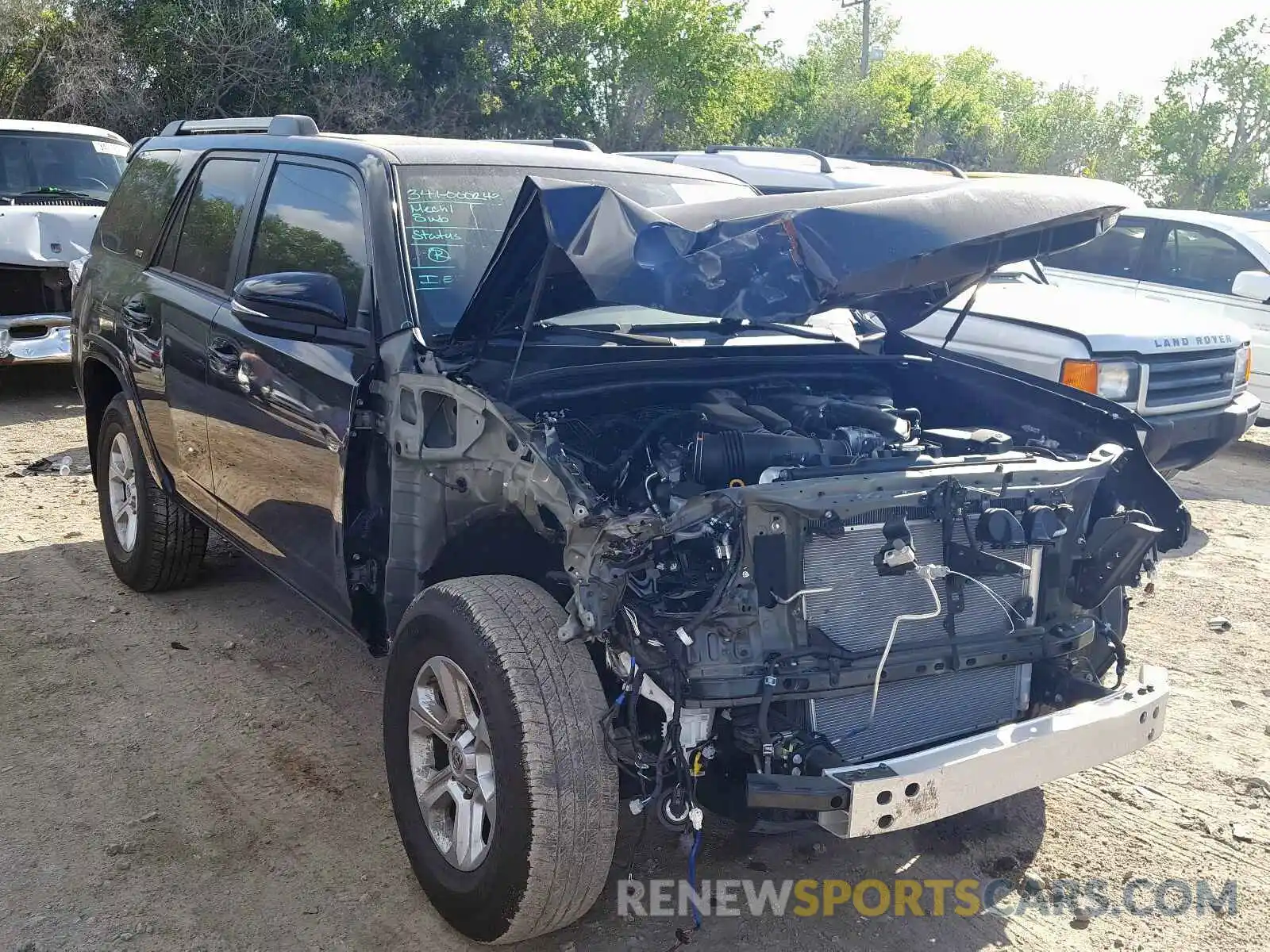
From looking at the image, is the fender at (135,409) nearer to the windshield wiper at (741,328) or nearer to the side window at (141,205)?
the side window at (141,205)

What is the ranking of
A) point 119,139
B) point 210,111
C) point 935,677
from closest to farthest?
point 935,677 → point 119,139 → point 210,111

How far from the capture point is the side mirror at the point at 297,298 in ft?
11.1

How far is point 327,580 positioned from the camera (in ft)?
12.1

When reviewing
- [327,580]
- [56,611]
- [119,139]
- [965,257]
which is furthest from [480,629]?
[119,139]

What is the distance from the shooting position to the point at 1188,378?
6781 mm

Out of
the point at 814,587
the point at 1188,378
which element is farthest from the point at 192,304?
the point at 1188,378

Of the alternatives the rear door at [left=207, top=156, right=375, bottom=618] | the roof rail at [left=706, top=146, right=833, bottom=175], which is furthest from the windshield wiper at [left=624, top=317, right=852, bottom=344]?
the roof rail at [left=706, top=146, right=833, bottom=175]

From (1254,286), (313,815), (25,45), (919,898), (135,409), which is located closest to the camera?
(919,898)

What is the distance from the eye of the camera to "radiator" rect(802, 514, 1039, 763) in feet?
9.20

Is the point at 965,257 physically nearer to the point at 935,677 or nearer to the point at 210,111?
the point at 935,677

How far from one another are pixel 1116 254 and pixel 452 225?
7782 millimetres

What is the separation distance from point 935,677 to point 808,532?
57 cm

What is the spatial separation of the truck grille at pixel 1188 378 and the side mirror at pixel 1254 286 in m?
2.09

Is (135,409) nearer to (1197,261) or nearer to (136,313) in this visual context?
(136,313)
